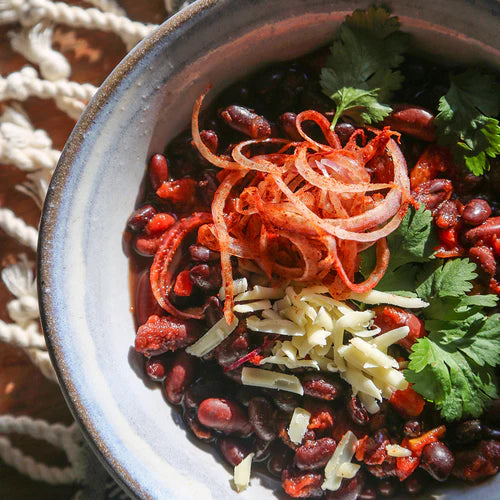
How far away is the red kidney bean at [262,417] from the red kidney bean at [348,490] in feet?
Result: 1.15

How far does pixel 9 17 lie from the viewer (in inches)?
121

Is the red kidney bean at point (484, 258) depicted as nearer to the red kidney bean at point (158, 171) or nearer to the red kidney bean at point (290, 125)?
the red kidney bean at point (290, 125)

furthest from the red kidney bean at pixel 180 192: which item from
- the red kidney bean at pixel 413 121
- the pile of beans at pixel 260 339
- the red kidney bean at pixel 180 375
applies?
the red kidney bean at pixel 413 121

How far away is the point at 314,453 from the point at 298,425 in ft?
0.44

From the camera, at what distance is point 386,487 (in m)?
2.69

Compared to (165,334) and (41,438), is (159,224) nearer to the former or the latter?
(165,334)

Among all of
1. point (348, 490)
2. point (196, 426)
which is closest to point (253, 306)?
point (196, 426)

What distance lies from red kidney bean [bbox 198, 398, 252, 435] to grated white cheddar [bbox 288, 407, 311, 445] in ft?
0.72

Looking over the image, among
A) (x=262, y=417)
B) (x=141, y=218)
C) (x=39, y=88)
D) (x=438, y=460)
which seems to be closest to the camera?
(x=438, y=460)

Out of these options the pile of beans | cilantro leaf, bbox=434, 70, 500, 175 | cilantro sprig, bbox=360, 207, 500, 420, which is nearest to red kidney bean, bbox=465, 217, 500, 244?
the pile of beans

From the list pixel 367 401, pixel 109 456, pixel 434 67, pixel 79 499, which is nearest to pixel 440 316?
pixel 367 401

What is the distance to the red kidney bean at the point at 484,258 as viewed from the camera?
2.54m

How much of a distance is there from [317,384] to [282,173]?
87 centimetres

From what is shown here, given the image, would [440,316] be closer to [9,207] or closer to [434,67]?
[434,67]
